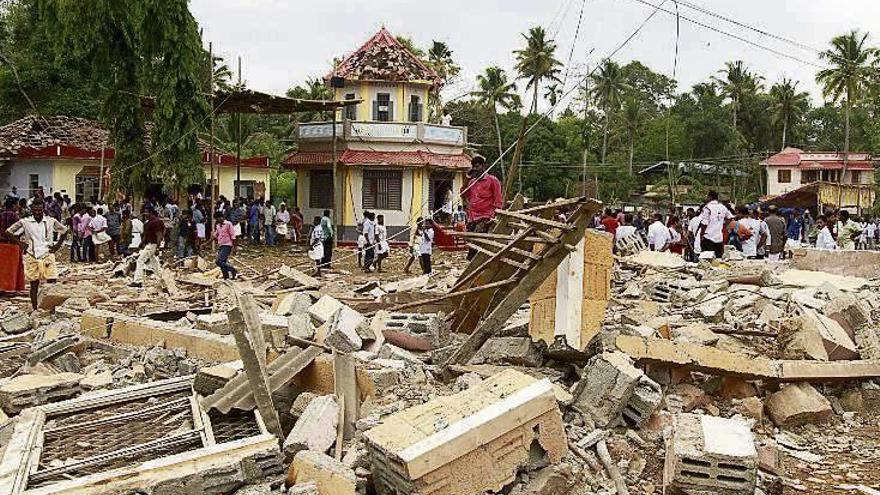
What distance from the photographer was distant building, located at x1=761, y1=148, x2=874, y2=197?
4566 cm

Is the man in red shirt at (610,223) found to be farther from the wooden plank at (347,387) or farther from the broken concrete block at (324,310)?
the wooden plank at (347,387)

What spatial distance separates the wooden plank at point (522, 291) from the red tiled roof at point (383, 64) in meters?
23.4

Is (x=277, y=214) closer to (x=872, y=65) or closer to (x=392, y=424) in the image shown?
(x=392, y=424)

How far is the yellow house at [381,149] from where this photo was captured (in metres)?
27.3

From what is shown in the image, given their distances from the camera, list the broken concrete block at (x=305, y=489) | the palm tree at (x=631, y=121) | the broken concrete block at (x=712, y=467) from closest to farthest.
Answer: the broken concrete block at (x=305, y=489)
the broken concrete block at (x=712, y=467)
the palm tree at (x=631, y=121)

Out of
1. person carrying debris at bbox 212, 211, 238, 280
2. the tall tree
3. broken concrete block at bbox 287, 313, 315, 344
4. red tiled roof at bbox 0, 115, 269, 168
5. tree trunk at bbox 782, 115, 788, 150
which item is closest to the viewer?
broken concrete block at bbox 287, 313, 315, 344

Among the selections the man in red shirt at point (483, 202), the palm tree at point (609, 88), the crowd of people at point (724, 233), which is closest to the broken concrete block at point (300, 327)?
the man in red shirt at point (483, 202)

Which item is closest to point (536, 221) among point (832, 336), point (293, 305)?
point (293, 305)

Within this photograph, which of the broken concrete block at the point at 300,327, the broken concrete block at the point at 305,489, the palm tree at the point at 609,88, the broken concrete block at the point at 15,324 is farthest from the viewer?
the palm tree at the point at 609,88

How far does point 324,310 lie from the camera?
806cm

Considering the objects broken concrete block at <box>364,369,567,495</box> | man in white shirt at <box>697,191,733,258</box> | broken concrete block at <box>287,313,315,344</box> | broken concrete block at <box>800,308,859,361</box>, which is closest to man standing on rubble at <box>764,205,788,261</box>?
man in white shirt at <box>697,191,733,258</box>

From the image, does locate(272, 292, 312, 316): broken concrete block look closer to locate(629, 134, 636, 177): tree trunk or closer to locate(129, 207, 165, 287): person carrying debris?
locate(129, 207, 165, 287): person carrying debris

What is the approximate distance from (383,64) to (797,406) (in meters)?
24.2

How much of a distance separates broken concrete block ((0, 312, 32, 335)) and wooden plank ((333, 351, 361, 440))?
17.3 feet
